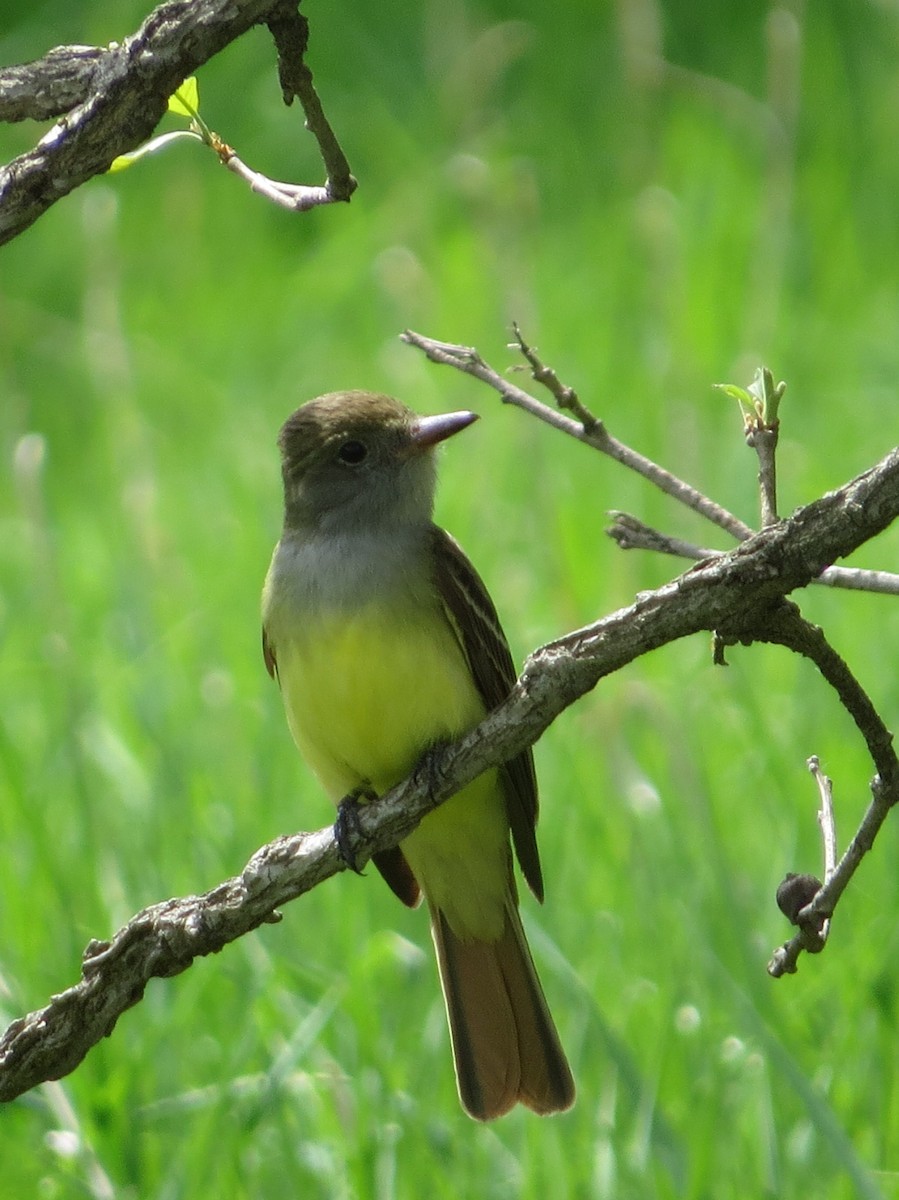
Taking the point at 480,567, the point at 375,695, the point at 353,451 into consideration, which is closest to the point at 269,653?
the point at 353,451

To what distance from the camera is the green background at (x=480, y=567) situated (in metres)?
3.90

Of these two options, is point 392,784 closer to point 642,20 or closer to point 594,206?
point 642,20

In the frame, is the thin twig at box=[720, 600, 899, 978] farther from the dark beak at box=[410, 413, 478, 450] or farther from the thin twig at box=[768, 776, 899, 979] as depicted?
the dark beak at box=[410, 413, 478, 450]

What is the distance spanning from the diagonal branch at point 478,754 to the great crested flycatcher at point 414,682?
0.47 meters

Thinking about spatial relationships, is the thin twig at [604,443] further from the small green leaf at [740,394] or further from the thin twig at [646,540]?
the small green leaf at [740,394]

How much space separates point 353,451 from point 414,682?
0.72 m

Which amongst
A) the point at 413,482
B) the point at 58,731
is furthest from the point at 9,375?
the point at 413,482

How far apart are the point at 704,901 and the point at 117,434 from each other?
11.7 ft

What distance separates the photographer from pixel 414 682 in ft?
12.2

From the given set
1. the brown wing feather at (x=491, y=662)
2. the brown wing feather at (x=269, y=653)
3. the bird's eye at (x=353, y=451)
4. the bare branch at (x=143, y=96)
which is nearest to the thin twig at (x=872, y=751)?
the bare branch at (x=143, y=96)

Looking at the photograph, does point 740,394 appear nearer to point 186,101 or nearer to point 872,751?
point 872,751

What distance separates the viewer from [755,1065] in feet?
13.3

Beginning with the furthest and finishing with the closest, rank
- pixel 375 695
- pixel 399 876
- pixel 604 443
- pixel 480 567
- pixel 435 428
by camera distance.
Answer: pixel 480 567 < pixel 399 876 < pixel 435 428 < pixel 375 695 < pixel 604 443

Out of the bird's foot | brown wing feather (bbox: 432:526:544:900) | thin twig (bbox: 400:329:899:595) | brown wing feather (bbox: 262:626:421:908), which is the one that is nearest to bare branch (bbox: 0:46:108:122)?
thin twig (bbox: 400:329:899:595)
